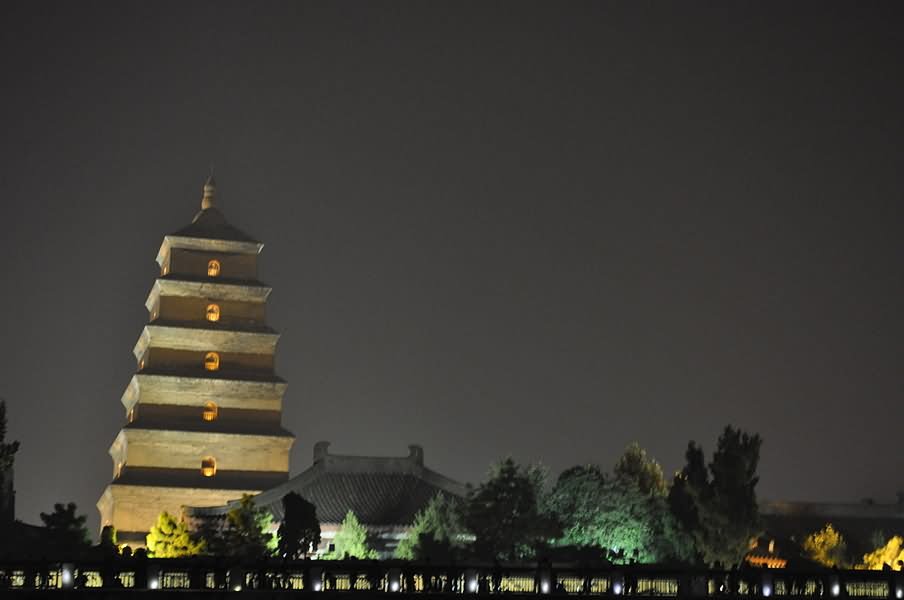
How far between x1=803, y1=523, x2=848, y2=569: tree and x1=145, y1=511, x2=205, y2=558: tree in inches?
1192

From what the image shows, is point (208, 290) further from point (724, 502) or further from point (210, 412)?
point (724, 502)

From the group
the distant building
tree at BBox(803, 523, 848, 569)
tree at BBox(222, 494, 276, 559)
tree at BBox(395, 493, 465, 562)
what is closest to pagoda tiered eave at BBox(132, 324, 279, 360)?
the distant building

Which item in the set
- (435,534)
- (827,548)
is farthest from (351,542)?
(827,548)

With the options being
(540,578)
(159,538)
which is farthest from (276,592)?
(159,538)

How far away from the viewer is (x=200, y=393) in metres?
89.7

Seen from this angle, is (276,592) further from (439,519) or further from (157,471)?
(157,471)

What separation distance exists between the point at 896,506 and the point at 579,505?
3041 centimetres

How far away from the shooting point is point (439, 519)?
245 ft

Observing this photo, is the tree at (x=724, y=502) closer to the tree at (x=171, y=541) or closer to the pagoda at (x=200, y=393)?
the tree at (x=171, y=541)

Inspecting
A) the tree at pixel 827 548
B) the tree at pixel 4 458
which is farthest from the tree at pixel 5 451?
the tree at pixel 827 548

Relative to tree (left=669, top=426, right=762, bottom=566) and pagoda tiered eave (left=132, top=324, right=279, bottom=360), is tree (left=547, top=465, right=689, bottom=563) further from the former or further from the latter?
pagoda tiered eave (left=132, top=324, right=279, bottom=360)

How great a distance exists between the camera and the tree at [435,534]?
6912cm

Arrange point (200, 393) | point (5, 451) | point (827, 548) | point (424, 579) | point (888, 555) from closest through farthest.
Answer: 1. point (424, 579)
2. point (5, 451)
3. point (888, 555)
4. point (827, 548)
5. point (200, 393)

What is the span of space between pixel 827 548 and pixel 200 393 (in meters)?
34.4
